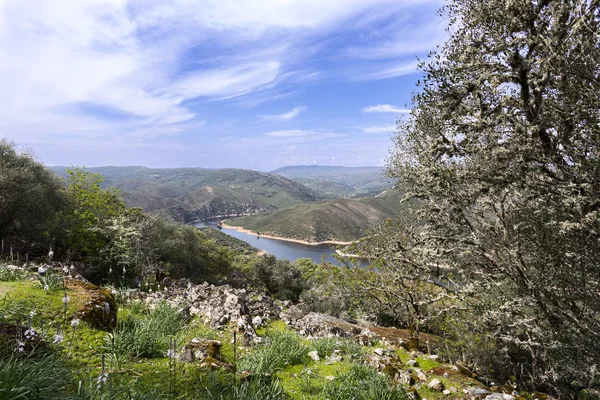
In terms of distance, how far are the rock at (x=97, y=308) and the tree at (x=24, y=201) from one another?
524 inches

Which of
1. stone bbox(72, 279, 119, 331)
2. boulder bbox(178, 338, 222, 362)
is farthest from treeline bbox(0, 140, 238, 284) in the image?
boulder bbox(178, 338, 222, 362)

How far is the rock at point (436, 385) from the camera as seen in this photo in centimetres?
599

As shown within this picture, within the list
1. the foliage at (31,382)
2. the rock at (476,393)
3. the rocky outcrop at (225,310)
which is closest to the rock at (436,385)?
the rock at (476,393)

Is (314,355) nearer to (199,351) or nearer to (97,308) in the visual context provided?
Result: (199,351)

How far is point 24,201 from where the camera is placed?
637 inches

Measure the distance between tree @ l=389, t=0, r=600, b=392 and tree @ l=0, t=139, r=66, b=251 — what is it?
19.3 metres

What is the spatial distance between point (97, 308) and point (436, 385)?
6719 millimetres

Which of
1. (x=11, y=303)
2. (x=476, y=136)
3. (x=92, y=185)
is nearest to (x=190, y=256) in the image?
(x=92, y=185)

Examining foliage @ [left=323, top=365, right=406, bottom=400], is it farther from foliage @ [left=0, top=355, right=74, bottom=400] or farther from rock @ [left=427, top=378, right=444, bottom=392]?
foliage @ [left=0, top=355, right=74, bottom=400]

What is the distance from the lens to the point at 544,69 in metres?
6.34

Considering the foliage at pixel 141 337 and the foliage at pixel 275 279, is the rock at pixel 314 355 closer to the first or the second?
the foliage at pixel 141 337

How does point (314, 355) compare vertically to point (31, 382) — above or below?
below

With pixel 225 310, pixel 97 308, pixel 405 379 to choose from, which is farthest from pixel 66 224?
pixel 405 379

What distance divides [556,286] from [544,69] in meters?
4.92
